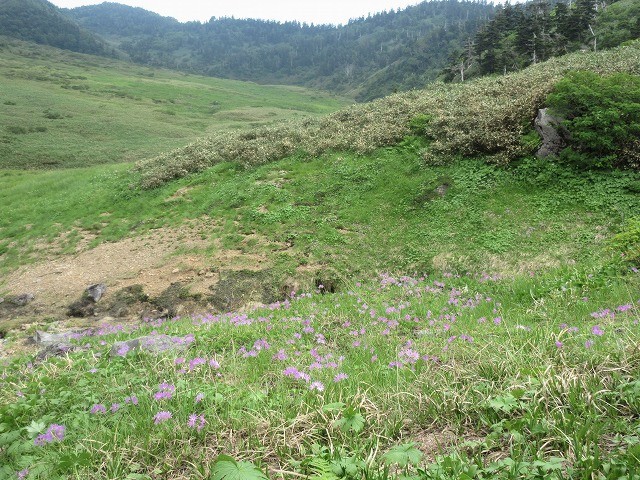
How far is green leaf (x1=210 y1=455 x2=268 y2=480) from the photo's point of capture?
8.95 ft

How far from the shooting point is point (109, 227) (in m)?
21.7

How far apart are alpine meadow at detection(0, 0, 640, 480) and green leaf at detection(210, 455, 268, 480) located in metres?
0.02

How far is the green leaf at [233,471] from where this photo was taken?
2727mm

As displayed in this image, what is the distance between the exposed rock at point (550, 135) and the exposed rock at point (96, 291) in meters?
18.9

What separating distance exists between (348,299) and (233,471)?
6.92 m

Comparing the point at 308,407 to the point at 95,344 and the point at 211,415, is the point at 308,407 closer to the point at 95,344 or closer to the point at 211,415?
the point at 211,415

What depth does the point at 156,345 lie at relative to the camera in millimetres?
6379

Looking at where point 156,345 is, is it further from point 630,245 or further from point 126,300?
point 630,245

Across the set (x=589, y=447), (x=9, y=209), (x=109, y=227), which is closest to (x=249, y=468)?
(x=589, y=447)

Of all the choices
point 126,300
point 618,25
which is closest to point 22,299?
point 126,300

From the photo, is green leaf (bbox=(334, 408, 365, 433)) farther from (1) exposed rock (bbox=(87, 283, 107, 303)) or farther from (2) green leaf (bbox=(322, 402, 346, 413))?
(1) exposed rock (bbox=(87, 283, 107, 303))

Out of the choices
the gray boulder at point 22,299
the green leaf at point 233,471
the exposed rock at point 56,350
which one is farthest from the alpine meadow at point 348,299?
the gray boulder at point 22,299

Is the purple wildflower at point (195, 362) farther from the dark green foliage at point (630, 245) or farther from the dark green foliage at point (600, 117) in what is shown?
the dark green foliage at point (600, 117)

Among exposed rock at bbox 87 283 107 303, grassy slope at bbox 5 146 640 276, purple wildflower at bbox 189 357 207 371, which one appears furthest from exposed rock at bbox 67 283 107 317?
purple wildflower at bbox 189 357 207 371
